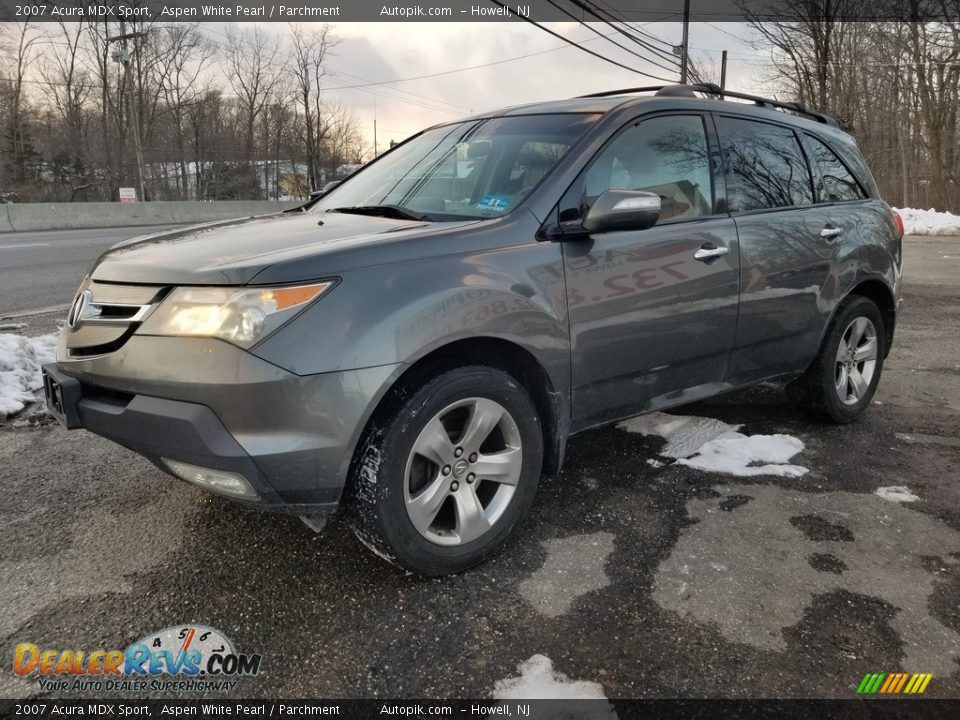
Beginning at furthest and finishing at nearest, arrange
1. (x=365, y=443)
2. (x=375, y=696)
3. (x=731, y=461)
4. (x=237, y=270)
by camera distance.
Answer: (x=731, y=461)
(x=365, y=443)
(x=237, y=270)
(x=375, y=696)

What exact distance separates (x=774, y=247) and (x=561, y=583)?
214cm

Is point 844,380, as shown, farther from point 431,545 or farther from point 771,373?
point 431,545

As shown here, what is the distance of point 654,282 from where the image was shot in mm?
3068

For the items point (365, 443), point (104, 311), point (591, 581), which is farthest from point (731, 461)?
point (104, 311)

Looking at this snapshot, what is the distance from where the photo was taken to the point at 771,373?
383 centimetres

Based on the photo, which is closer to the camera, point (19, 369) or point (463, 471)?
point (463, 471)

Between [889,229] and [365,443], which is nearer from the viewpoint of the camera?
[365,443]

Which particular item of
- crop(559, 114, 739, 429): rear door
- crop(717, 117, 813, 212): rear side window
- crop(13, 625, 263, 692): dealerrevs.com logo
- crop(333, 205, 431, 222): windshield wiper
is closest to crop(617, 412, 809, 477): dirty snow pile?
crop(559, 114, 739, 429): rear door

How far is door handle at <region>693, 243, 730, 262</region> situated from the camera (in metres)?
3.25

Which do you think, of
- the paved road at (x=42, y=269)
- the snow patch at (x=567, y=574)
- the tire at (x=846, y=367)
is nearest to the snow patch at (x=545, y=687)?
the snow patch at (x=567, y=574)

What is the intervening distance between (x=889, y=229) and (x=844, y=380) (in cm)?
103

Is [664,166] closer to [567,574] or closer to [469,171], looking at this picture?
[469,171]

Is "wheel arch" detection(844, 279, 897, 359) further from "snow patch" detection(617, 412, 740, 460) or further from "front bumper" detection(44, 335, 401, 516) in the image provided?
"front bumper" detection(44, 335, 401, 516)

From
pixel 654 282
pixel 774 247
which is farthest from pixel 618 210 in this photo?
pixel 774 247
